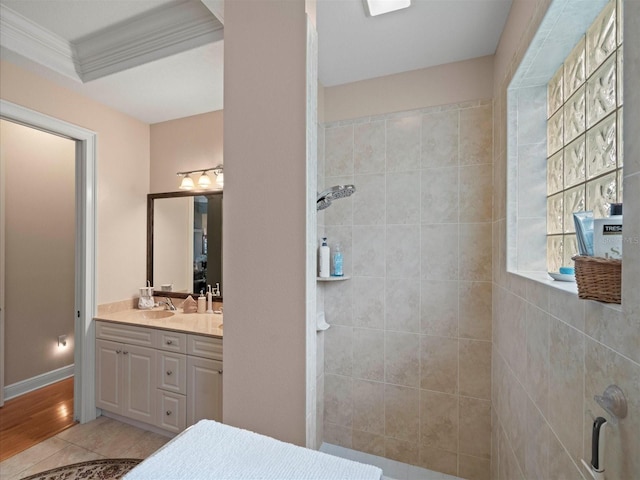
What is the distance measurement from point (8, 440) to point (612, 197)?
140 inches

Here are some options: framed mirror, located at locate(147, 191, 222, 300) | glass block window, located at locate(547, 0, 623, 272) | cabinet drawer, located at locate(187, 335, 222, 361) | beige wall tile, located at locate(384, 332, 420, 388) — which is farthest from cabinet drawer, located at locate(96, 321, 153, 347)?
glass block window, located at locate(547, 0, 623, 272)

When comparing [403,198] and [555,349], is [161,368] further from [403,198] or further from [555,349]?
[555,349]

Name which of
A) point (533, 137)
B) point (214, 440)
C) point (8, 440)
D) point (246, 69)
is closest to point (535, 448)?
point (214, 440)

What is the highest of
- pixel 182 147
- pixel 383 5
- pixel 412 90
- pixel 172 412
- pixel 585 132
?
pixel 383 5

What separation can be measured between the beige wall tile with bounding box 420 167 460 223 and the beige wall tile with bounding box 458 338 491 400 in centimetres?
75

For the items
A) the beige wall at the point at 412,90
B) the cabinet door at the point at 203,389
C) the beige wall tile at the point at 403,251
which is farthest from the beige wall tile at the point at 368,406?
the beige wall at the point at 412,90

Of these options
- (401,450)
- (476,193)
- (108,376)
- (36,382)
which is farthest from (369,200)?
(36,382)

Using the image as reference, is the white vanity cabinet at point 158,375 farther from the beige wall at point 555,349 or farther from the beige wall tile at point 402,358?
the beige wall at point 555,349

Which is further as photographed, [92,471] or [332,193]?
[92,471]

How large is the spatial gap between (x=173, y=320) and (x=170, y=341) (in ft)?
0.77

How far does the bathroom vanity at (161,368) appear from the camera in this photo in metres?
1.95

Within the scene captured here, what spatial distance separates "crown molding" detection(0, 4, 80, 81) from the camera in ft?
5.49

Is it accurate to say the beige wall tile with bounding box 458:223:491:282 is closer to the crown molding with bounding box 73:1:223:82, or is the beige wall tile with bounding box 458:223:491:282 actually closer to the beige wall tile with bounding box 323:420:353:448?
the beige wall tile with bounding box 323:420:353:448

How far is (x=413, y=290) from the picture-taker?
1906 mm
